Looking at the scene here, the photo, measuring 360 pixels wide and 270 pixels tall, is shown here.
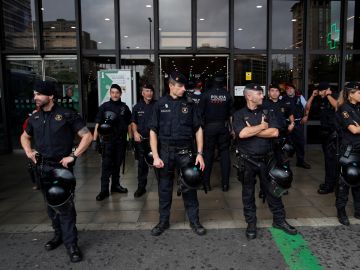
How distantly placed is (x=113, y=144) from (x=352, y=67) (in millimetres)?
7246

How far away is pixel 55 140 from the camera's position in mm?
3654

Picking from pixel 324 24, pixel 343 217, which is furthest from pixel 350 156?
pixel 324 24

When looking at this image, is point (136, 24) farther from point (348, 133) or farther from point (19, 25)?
point (348, 133)

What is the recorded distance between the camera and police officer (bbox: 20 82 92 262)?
3615 mm

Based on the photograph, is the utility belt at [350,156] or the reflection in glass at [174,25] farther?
the reflection in glass at [174,25]

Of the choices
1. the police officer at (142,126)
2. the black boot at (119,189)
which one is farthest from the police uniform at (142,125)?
the black boot at (119,189)

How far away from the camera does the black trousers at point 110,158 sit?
5598mm

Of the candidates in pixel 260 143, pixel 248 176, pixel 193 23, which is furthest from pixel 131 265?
pixel 193 23

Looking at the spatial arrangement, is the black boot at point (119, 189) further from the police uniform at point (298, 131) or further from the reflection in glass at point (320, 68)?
the reflection in glass at point (320, 68)

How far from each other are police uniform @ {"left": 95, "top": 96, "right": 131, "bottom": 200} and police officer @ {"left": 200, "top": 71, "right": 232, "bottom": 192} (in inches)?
51.7

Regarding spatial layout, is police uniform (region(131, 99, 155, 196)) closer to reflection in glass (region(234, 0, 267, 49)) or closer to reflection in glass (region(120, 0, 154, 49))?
reflection in glass (region(120, 0, 154, 49))

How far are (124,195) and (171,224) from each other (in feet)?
5.02

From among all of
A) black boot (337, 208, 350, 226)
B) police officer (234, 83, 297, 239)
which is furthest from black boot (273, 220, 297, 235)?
black boot (337, 208, 350, 226)

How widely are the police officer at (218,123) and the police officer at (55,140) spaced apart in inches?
105
